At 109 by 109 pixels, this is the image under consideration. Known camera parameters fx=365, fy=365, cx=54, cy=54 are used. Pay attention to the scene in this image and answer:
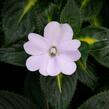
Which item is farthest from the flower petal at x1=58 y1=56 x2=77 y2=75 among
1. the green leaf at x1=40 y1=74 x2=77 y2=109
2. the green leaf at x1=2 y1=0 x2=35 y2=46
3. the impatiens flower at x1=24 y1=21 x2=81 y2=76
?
the green leaf at x1=2 y1=0 x2=35 y2=46

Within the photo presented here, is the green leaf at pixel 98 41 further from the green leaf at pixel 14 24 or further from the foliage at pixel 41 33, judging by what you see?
the green leaf at pixel 14 24

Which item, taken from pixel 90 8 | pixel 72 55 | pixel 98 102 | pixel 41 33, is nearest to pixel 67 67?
pixel 72 55

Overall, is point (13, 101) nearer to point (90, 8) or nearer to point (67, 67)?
point (67, 67)

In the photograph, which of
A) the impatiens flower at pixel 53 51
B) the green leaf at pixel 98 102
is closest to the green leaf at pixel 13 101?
the green leaf at pixel 98 102

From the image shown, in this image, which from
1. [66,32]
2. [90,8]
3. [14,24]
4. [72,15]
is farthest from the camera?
[90,8]

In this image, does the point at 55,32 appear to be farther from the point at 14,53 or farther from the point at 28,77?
the point at 28,77

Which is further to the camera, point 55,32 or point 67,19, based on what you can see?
point 67,19

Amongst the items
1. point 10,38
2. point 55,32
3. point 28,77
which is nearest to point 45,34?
point 55,32
